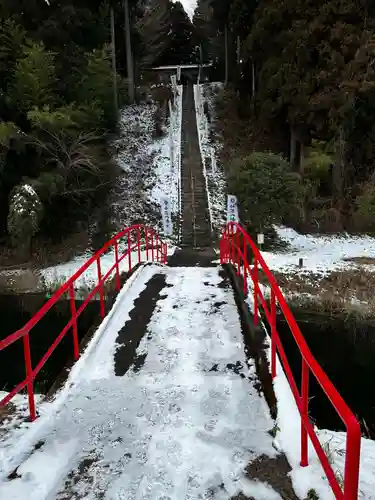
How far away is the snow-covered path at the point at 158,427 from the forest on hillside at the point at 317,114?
10.6 meters

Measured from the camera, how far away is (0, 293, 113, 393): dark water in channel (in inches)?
329

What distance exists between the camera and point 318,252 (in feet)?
50.0

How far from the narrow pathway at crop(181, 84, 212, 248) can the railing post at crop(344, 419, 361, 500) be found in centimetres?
1392

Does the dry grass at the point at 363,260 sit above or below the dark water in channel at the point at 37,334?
above

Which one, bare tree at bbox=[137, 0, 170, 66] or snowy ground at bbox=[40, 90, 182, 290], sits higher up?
bare tree at bbox=[137, 0, 170, 66]

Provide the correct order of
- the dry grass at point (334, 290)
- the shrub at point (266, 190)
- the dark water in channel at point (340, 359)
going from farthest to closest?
the shrub at point (266, 190)
the dry grass at point (334, 290)
the dark water in channel at point (340, 359)

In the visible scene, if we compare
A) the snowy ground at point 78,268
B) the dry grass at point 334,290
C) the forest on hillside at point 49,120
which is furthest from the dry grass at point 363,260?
the forest on hillside at point 49,120

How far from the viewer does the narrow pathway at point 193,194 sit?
16375 millimetres

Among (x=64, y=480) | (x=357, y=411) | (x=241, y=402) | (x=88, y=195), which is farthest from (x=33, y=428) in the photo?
(x=88, y=195)

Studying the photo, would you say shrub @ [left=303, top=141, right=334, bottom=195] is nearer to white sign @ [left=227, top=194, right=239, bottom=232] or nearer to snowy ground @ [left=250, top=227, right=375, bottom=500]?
white sign @ [left=227, top=194, right=239, bottom=232]

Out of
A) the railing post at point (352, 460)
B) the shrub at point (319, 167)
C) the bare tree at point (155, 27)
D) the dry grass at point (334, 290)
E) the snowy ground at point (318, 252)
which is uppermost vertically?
the bare tree at point (155, 27)

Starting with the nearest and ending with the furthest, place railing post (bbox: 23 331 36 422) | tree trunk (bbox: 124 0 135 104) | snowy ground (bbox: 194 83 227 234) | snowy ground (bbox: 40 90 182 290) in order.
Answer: railing post (bbox: 23 331 36 422) < snowy ground (bbox: 40 90 182 290) < snowy ground (bbox: 194 83 227 234) < tree trunk (bbox: 124 0 135 104)

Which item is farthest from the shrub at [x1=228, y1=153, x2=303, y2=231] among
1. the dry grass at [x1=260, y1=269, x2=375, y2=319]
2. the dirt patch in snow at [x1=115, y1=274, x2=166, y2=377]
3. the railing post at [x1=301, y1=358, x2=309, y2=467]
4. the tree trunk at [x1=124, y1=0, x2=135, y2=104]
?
the tree trunk at [x1=124, y1=0, x2=135, y2=104]

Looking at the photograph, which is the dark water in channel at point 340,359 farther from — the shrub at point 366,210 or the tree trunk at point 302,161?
the tree trunk at point 302,161
